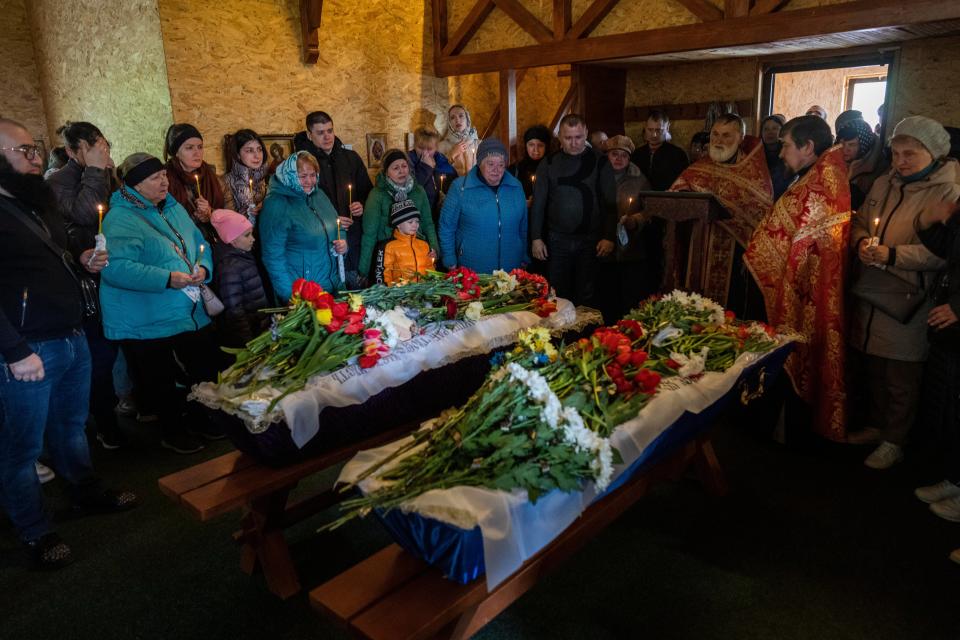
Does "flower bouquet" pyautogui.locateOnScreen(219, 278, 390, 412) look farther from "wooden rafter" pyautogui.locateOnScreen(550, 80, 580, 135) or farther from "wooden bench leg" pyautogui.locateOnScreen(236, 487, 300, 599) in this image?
"wooden rafter" pyautogui.locateOnScreen(550, 80, 580, 135)

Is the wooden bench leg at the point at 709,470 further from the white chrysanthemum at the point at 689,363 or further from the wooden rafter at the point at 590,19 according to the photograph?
the wooden rafter at the point at 590,19

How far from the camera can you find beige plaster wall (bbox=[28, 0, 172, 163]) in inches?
211

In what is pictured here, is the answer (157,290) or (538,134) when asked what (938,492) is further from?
(157,290)

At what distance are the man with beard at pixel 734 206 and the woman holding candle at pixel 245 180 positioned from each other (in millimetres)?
3062

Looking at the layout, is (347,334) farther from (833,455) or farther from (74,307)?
(833,455)

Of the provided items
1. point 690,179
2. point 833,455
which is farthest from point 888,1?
point 833,455

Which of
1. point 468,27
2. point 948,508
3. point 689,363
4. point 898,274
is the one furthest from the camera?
point 468,27

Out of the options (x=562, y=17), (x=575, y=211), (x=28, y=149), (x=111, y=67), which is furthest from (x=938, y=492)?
(x=111, y=67)

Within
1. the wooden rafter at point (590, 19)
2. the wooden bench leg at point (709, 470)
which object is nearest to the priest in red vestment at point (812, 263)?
the wooden bench leg at point (709, 470)

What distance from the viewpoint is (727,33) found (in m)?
4.99

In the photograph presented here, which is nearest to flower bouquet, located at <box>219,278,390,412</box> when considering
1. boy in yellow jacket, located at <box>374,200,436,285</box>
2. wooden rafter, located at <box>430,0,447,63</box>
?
boy in yellow jacket, located at <box>374,200,436,285</box>

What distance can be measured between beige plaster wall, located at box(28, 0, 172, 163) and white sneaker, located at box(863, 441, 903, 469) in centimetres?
567

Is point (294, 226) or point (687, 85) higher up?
point (687, 85)

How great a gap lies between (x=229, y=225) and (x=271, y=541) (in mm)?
2150
